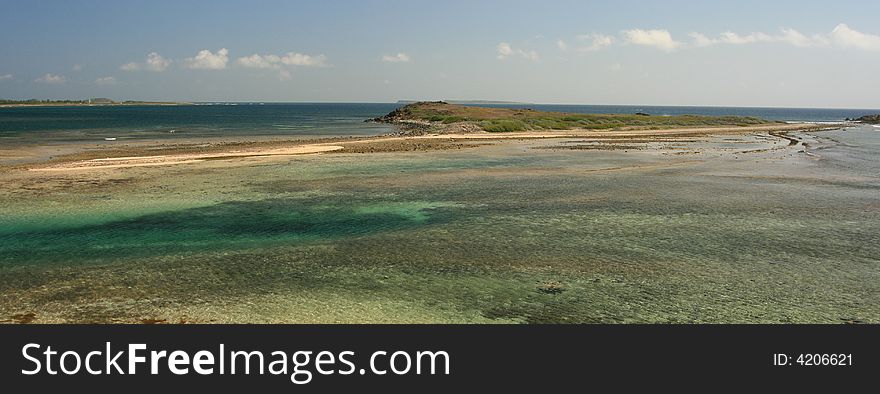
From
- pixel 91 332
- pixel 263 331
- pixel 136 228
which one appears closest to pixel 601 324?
pixel 263 331

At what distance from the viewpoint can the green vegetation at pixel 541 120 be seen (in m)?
87.8

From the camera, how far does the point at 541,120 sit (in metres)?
94.6

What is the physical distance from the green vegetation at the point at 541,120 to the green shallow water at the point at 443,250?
54.9 metres

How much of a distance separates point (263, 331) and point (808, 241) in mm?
16526

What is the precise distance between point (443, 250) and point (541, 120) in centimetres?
7939

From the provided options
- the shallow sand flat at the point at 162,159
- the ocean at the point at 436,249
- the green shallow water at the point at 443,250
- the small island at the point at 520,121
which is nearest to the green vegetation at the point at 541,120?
the small island at the point at 520,121

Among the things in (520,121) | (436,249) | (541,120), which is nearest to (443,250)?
(436,249)

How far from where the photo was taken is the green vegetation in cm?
8778

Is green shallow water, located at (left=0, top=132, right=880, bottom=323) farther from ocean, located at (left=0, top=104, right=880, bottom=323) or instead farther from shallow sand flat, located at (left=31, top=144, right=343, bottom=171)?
shallow sand flat, located at (left=31, top=144, right=343, bottom=171)

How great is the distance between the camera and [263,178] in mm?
33656

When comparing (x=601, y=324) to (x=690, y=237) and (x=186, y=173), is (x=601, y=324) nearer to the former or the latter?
(x=690, y=237)

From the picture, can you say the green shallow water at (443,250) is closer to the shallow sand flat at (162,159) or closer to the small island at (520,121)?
the shallow sand flat at (162,159)

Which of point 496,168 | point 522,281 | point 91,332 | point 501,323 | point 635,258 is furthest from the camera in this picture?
point 496,168

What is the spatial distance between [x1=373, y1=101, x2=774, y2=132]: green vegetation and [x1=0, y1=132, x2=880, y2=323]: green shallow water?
54895 millimetres
